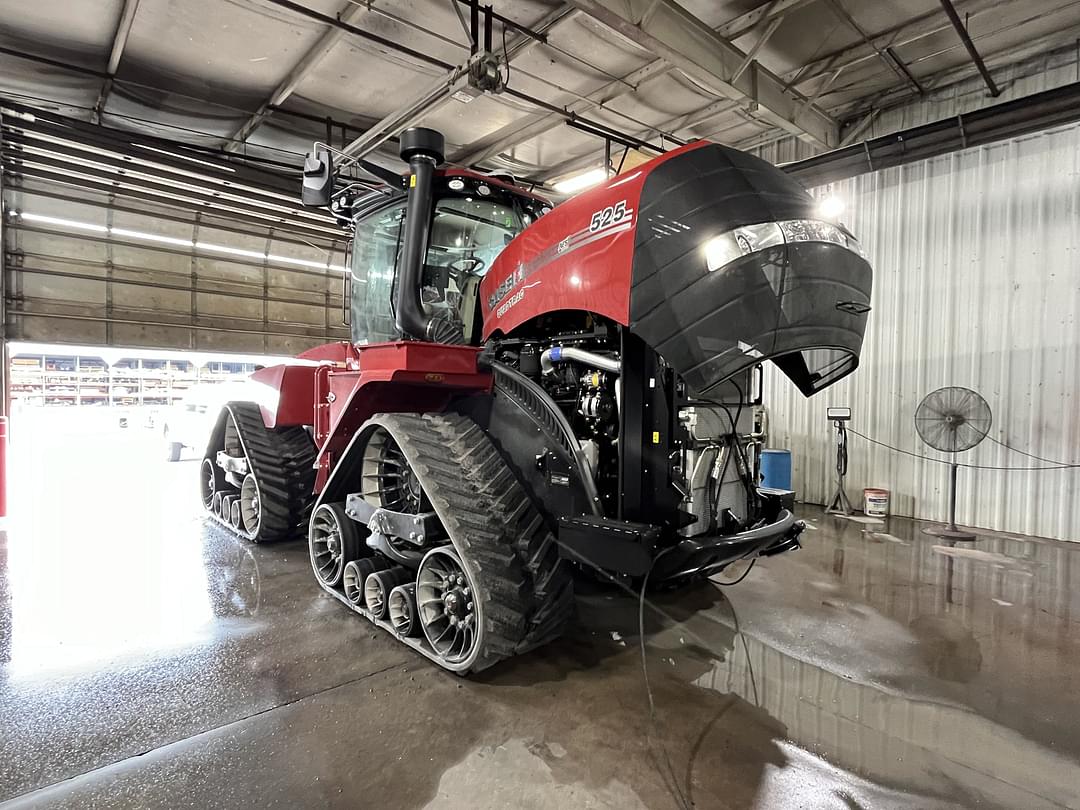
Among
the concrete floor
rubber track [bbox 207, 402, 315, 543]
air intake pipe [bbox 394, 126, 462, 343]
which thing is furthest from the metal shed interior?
air intake pipe [bbox 394, 126, 462, 343]

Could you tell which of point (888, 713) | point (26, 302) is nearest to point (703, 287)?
point (888, 713)

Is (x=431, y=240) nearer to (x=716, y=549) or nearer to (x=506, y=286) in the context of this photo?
(x=506, y=286)

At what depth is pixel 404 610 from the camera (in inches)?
125

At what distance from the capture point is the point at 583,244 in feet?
8.04

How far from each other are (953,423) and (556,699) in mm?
5511

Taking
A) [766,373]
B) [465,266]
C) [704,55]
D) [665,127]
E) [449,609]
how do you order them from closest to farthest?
1. [449,609]
2. [465,266]
3. [704,55]
4. [665,127]
5. [766,373]

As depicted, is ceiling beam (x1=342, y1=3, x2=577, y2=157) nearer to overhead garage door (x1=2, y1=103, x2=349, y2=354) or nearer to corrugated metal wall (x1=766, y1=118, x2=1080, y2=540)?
overhead garage door (x1=2, y1=103, x2=349, y2=354)

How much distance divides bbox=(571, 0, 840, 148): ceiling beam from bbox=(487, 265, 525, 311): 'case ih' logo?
9.24 feet

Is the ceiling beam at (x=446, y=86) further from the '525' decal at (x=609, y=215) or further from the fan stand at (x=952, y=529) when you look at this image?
the fan stand at (x=952, y=529)

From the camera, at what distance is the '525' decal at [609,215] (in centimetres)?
230

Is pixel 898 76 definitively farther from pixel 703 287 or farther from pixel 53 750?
pixel 53 750

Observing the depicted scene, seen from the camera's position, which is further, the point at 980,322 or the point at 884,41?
the point at 980,322

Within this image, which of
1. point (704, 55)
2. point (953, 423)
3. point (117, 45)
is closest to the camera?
point (704, 55)

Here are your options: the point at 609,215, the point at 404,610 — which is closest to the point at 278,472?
the point at 404,610
